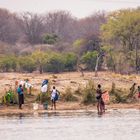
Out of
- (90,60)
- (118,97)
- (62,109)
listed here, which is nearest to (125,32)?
(90,60)

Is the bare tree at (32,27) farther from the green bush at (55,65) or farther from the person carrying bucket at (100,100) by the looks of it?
the person carrying bucket at (100,100)

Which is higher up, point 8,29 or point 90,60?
point 8,29

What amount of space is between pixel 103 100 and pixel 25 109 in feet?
14.1

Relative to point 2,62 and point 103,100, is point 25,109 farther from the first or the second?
point 2,62

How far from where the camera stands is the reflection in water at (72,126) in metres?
25.8

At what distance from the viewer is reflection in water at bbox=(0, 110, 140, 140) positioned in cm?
2580

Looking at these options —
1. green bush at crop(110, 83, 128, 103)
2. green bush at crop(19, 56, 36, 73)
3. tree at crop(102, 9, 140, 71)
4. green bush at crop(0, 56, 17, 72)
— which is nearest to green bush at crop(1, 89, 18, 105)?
green bush at crop(110, 83, 128, 103)

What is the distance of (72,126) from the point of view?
96.2 feet

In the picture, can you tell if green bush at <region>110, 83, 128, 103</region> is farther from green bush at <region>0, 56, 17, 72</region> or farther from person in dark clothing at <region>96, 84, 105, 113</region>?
green bush at <region>0, 56, 17, 72</region>

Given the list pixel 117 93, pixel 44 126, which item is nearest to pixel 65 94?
pixel 117 93

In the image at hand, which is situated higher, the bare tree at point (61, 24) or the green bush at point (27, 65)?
the bare tree at point (61, 24)

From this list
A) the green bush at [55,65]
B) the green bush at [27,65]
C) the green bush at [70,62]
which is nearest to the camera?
the green bush at [27,65]

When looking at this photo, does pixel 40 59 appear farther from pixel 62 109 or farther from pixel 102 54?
pixel 62 109

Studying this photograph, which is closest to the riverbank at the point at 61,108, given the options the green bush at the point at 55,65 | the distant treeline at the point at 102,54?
the distant treeline at the point at 102,54
